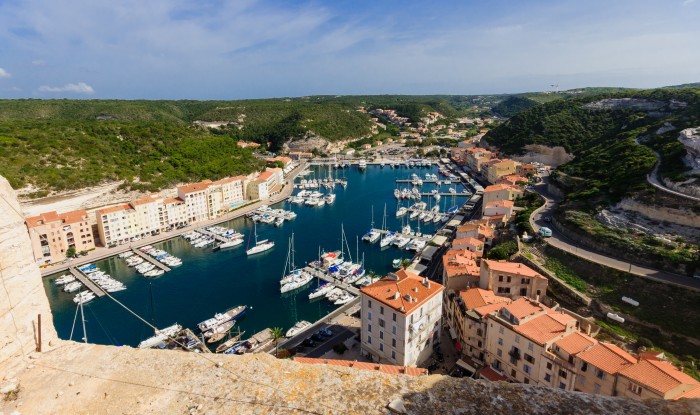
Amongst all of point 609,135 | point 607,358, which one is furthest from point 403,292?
point 609,135

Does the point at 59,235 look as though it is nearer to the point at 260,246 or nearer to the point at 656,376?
the point at 260,246

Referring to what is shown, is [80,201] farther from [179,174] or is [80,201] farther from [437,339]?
[437,339]

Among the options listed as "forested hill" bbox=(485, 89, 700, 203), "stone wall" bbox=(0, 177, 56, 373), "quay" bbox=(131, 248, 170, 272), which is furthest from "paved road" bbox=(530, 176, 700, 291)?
"quay" bbox=(131, 248, 170, 272)

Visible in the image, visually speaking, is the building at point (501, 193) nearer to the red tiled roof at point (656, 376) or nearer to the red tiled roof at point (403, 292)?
the red tiled roof at point (403, 292)

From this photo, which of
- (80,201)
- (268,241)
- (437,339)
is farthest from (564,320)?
(80,201)

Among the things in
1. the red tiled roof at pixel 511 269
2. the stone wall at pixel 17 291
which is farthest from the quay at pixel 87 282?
the stone wall at pixel 17 291

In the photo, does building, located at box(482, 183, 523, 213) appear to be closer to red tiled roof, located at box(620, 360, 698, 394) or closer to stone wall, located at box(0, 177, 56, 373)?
red tiled roof, located at box(620, 360, 698, 394)
